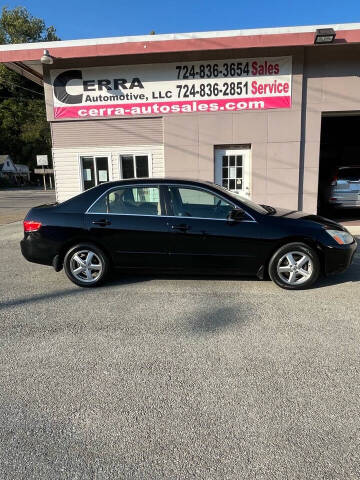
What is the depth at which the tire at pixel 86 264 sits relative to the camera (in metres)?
4.86

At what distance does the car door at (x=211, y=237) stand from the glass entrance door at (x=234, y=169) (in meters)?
5.12

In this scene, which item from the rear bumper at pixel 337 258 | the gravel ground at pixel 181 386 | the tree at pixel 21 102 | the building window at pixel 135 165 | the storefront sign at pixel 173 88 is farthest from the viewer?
the tree at pixel 21 102

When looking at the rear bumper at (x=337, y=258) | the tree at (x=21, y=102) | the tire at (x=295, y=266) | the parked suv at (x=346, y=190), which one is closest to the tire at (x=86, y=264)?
the tire at (x=295, y=266)

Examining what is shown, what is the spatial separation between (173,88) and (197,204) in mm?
5774

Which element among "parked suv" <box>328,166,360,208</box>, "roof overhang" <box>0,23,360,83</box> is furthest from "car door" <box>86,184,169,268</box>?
"parked suv" <box>328,166,360,208</box>

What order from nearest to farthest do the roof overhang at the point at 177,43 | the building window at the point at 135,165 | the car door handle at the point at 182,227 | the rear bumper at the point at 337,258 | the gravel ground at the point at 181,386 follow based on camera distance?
1. the gravel ground at the point at 181,386
2. the rear bumper at the point at 337,258
3. the car door handle at the point at 182,227
4. the roof overhang at the point at 177,43
5. the building window at the point at 135,165

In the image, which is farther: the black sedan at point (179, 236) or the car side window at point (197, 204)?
the car side window at point (197, 204)

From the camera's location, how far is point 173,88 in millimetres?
9297

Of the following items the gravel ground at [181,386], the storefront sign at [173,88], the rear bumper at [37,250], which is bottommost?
the gravel ground at [181,386]

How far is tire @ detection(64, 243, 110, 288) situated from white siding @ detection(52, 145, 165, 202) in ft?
17.9

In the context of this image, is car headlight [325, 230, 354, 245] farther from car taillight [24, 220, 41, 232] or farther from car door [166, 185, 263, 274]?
car taillight [24, 220, 41, 232]

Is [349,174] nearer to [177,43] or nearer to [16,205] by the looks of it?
[177,43]

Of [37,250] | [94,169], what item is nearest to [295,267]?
[37,250]

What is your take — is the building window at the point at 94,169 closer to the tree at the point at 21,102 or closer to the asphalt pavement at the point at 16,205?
the asphalt pavement at the point at 16,205
